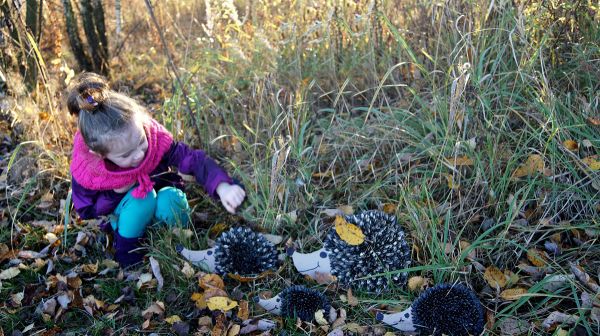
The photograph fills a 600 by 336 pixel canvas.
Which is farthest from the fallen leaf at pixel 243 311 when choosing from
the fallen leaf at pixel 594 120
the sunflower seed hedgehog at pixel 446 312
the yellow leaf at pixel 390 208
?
the fallen leaf at pixel 594 120

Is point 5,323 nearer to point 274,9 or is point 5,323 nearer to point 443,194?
point 443,194

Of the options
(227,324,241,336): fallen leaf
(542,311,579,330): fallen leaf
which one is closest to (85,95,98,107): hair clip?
(227,324,241,336): fallen leaf

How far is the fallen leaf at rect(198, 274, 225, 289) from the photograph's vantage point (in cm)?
262

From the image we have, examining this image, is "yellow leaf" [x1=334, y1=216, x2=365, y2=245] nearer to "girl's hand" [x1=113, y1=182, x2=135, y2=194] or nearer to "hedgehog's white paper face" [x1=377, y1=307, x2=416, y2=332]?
"hedgehog's white paper face" [x1=377, y1=307, x2=416, y2=332]

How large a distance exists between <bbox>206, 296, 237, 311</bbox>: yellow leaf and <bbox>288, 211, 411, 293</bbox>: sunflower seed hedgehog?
53cm

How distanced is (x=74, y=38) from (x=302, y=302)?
327cm

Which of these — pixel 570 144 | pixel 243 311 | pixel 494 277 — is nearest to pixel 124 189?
pixel 243 311

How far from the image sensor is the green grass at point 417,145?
2.47m

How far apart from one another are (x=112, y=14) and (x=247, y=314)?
4.41 meters

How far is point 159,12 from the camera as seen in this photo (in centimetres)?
507

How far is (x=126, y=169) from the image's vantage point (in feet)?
9.31

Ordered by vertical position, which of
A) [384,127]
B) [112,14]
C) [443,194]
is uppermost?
[112,14]

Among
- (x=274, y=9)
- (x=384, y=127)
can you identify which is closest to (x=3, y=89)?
(x=274, y=9)

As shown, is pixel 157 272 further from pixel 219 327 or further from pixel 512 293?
pixel 512 293
